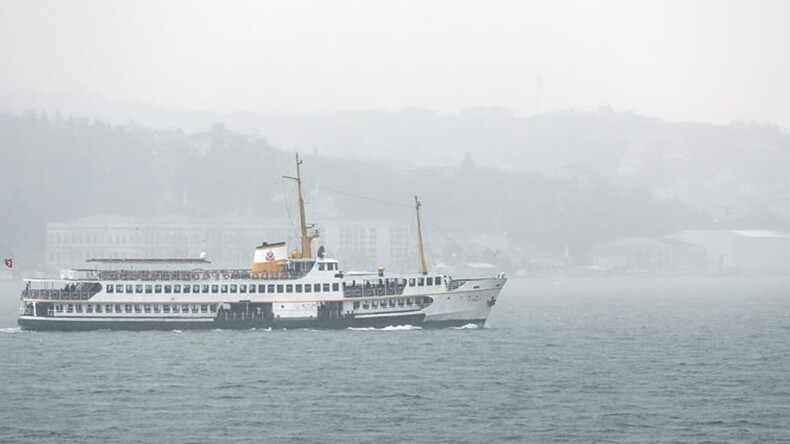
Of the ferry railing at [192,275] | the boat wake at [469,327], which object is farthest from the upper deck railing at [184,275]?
the boat wake at [469,327]

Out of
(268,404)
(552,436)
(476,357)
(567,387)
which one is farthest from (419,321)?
(552,436)

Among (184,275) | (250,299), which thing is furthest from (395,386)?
(184,275)

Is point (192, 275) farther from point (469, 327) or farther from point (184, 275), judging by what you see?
point (469, 327)

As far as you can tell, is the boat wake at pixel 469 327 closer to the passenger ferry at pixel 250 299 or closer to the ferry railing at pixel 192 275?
the passenger ferry at pixel 250 299

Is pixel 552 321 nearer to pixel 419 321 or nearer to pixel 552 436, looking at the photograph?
pixel 419 321

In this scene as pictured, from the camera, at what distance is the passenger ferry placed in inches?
3959

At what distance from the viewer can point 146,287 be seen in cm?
10094

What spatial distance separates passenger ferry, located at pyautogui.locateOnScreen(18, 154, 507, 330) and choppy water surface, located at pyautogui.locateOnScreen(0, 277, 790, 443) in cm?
123

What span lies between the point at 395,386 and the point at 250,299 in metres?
27.6

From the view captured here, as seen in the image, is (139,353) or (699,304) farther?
(699,304)

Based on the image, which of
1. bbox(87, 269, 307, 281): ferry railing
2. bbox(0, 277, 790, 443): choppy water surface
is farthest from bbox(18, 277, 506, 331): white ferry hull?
bbox(87, 269, 307, 281): ferry railing

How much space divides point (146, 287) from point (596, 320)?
45.9 meters

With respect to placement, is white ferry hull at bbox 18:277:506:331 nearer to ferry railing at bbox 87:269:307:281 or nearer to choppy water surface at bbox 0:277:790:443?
choppy water surface at bbox 0:277:790:443

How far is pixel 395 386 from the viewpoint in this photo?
75312 millimetres
